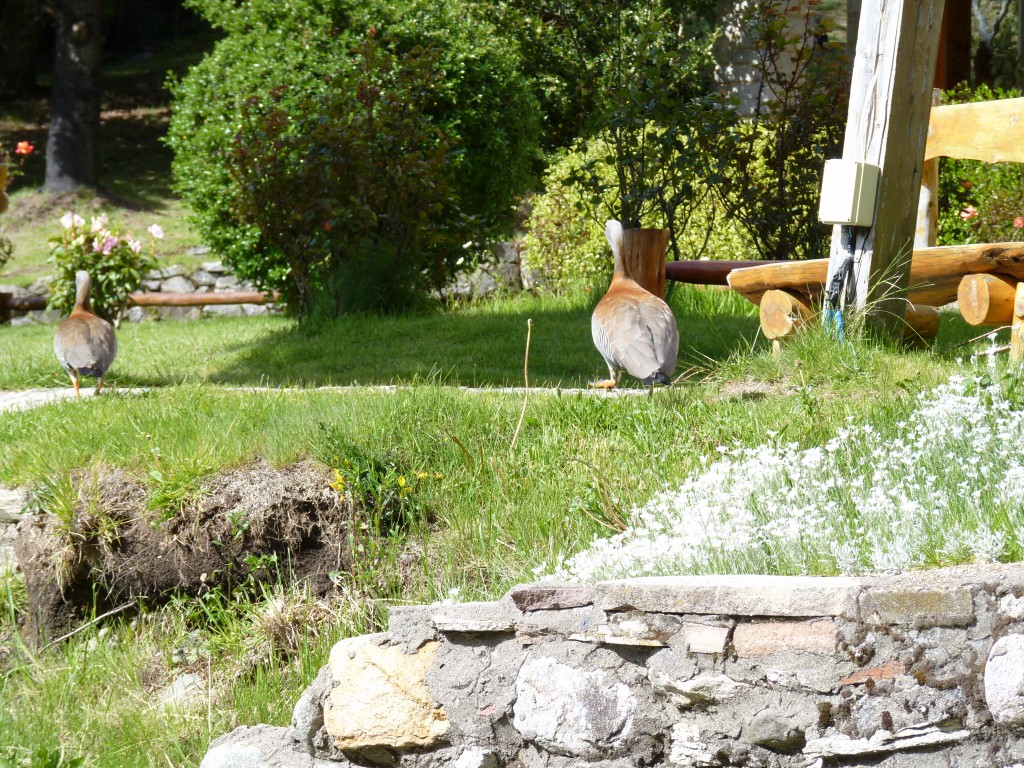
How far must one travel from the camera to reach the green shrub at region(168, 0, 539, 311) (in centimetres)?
890

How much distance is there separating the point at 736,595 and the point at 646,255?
13.3ft

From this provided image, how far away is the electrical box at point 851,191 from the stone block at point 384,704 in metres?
3.43

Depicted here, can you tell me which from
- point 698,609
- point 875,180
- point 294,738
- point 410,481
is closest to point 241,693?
point 294,738

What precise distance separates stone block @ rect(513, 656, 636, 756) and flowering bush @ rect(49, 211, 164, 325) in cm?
713

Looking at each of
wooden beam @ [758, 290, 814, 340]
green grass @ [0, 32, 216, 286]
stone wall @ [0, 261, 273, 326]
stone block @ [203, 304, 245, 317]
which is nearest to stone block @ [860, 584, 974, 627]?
wooden beam @ [758, 290, 814, 340]

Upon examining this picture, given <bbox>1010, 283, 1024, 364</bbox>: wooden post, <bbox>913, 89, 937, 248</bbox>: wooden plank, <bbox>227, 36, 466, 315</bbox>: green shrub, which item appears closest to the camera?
<bbox>1010, 283, 1024, 364</bbox>: wooden post

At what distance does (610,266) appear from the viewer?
34.0ft

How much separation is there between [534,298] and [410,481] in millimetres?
6189

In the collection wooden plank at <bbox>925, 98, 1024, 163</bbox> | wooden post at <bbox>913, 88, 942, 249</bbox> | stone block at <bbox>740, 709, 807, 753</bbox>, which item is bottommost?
stone block at <bbox>740, 709, 807, 753</bbox>

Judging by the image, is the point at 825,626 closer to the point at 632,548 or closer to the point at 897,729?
the point at 897,729

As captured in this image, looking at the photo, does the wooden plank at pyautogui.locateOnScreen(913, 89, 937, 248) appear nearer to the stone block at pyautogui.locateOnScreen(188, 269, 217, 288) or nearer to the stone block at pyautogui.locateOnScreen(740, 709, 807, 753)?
the stone block at pyautogui.locateOnScreen(740, 709, 807, 753)

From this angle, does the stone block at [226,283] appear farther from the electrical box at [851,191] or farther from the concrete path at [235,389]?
the electrical box at [851,191]

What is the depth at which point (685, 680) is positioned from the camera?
117 inches


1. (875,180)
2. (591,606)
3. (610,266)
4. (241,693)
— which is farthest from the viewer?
(610,266)
